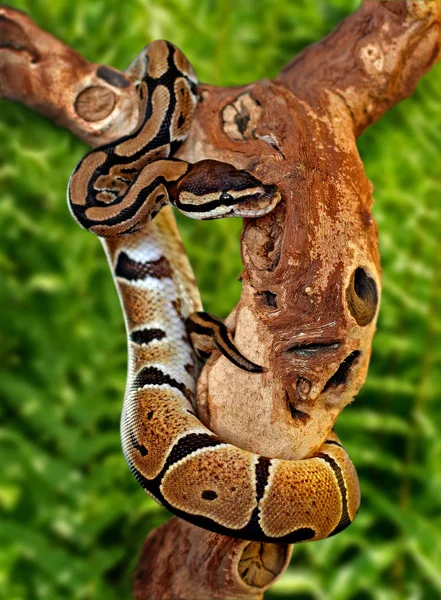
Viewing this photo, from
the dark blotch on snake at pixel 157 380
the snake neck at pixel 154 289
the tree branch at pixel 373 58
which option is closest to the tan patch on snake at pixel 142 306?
the snake neck at pixel 154 289

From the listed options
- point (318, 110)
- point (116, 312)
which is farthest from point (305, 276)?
point (116, 312)

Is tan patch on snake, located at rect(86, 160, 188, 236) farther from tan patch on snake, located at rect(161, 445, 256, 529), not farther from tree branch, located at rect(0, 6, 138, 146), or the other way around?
tan patch on snake, located at rect(161, 445, 256, 529)

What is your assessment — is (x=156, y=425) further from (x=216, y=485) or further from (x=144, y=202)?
(x=144, y=202)

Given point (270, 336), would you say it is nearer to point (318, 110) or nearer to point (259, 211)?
point (259, 211)

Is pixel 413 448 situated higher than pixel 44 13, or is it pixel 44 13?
pixel 44 13

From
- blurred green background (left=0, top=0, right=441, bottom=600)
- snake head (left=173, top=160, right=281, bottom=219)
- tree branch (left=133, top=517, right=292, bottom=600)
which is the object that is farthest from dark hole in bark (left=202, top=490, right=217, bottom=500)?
blurred green background (left=0, top=0, right=441, bottom=600)

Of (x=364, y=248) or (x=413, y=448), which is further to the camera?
(x=413, y=448)
